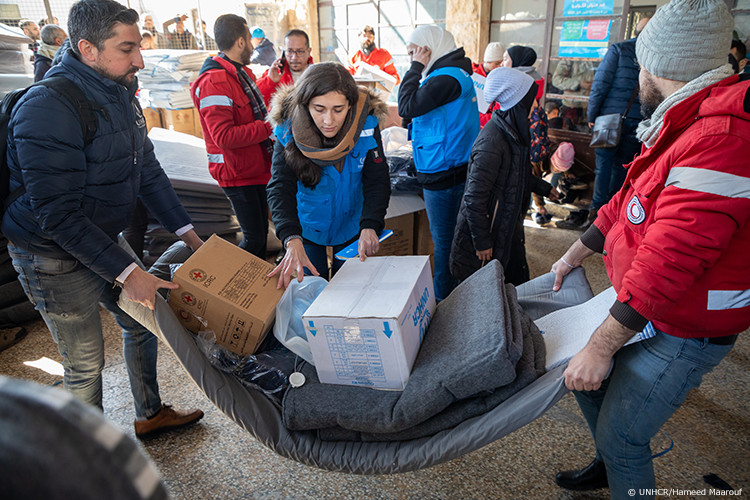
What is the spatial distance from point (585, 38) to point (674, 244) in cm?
425

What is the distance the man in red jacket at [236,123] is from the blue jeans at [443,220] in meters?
0.93

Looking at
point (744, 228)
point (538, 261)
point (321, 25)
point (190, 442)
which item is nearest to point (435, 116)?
point (538, 261)

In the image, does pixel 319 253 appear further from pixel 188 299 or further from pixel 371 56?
pixel 371 56

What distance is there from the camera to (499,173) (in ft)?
6.90

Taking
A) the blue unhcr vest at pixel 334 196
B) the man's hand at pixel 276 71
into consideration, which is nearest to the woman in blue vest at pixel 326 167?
the blue unhcr vest at pixel 334 196

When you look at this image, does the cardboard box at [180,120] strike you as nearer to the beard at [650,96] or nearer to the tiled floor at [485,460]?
the tiled floor at [485,460]

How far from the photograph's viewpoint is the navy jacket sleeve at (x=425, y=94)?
2.38 meters

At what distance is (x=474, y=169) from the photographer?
6.85ft

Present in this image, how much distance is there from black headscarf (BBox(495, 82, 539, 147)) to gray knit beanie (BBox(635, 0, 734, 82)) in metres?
1.01

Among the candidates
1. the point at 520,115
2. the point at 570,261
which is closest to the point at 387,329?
the point at 570,261

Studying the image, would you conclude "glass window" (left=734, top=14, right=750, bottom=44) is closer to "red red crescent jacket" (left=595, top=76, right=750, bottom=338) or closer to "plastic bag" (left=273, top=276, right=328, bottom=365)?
"red red crescent jacket" (left=595, top=76, right=750, bottom=338)

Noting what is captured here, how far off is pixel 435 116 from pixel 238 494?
1.96 metres

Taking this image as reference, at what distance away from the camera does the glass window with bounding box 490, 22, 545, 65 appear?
472 cm

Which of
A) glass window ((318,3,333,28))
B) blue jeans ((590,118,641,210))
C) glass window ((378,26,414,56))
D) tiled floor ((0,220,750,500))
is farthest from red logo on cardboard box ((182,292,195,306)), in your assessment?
glass window ((318,3,333,28))
